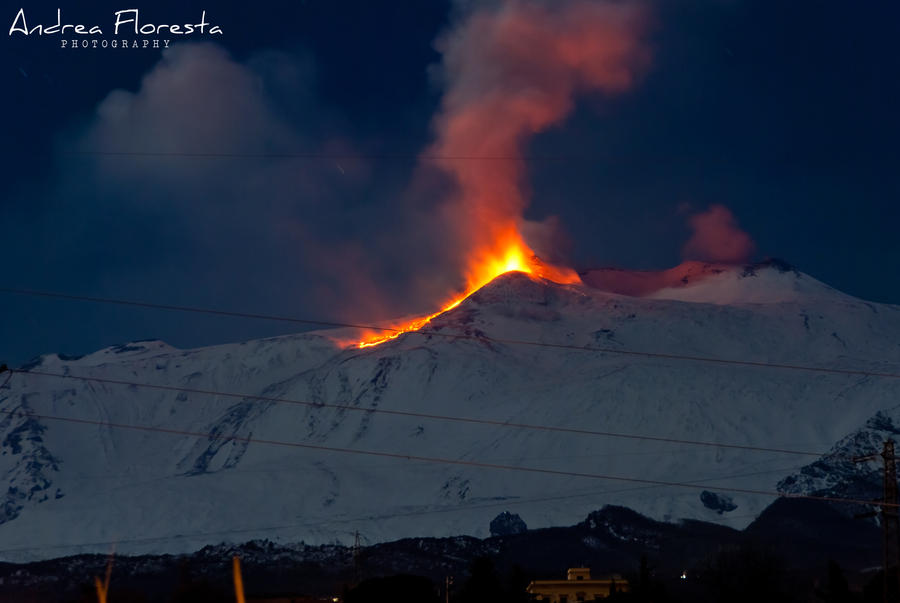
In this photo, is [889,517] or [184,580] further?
[184,580]

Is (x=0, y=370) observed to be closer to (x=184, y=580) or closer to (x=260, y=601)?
(x=184, y=580)

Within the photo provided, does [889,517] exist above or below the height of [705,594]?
below

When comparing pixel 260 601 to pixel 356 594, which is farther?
pixel 260 601

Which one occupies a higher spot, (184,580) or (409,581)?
(184,580)

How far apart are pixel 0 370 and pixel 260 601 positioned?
242ft

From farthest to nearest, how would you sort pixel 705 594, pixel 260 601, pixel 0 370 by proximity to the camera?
1. pixel 705 594
2. pixel 260 601
3. pixel 0 370

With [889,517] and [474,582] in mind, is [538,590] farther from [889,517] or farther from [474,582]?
[889,517]

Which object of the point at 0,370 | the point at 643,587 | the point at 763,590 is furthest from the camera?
the point at 763,590

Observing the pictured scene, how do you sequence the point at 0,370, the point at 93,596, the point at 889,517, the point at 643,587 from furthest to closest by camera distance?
1. the point at 93,596
2. the point at 643,587
3. the point at 889,517
4. the point at 0,370

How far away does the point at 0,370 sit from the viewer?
51.9 metres

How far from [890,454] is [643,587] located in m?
24.3

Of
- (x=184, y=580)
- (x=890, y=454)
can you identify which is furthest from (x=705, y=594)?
(x=890, y=454)

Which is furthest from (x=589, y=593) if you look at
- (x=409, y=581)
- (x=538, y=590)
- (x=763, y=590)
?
A: (x=409, y=581)

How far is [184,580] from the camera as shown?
102500mm
